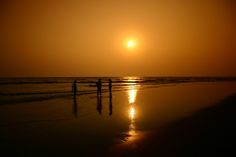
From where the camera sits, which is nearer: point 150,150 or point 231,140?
point 150,150

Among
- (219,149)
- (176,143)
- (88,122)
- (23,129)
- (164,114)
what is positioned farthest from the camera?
(164,114)

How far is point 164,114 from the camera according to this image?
70.3ft

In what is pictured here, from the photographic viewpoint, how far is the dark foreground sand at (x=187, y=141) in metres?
11.1

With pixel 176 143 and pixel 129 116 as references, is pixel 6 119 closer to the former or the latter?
pixel 129 116

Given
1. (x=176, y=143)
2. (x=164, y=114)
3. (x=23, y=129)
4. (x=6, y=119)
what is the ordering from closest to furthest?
(x=176, y=143)
(x=23, y=129)
(x=6, y=119)
(x=164, y=114)

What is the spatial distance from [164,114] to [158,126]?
4.86 metres

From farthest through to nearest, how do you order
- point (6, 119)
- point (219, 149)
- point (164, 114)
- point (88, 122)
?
point (164, 114) < point (6, 119) < point (88, 122) < point (219, 149)

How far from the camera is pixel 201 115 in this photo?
68.0 feet

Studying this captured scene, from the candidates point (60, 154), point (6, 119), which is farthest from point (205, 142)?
point (6, 119)

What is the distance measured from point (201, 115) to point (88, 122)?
7.73 m

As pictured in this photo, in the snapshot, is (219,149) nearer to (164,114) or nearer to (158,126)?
(158,126)

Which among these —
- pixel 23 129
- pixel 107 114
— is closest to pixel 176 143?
pixel 23 129

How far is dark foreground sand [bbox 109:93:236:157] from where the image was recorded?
11.1 metres

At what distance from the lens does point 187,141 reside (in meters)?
12.7
